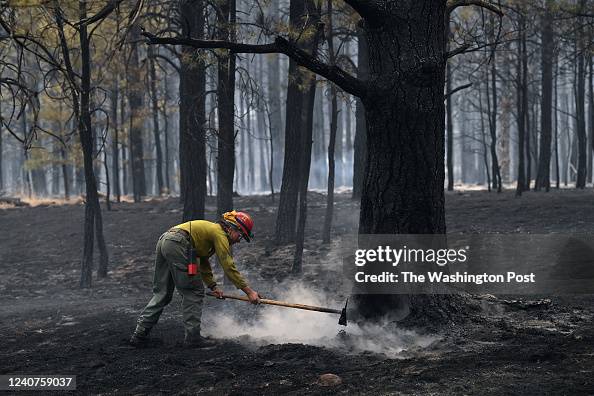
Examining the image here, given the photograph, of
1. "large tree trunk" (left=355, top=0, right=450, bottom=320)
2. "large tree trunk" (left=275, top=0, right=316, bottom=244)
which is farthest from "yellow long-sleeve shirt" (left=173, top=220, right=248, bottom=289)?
"large tree trunk" (left=275, top=0, right=316, bottom=244)

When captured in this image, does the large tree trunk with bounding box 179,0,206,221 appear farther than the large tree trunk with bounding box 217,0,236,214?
Yes

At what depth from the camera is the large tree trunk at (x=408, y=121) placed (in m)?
6.88

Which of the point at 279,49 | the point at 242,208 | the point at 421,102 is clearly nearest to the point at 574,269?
the point at 421,102

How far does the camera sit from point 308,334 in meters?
7.27

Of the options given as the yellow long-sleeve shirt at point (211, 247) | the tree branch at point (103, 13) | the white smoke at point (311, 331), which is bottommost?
the white smoke at point (311, 331)

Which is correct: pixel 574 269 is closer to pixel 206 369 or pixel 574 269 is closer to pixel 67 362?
pixel 206 369

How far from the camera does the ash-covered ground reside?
510 centimetres

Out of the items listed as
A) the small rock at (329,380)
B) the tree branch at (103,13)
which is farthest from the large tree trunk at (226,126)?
the small rock at (329,380)

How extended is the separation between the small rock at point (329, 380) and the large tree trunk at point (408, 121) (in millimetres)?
1947

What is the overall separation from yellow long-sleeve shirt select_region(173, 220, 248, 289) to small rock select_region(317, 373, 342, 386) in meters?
1.78

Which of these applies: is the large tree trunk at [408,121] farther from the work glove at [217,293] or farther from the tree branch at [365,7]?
the work glove at [217,293]

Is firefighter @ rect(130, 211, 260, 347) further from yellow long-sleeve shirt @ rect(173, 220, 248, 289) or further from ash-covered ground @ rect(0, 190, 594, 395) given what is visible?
ash-covered ground @ rect(0, 190, 594, 395)

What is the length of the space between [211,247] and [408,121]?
2.53 m

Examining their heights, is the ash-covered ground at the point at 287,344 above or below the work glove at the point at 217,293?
below
